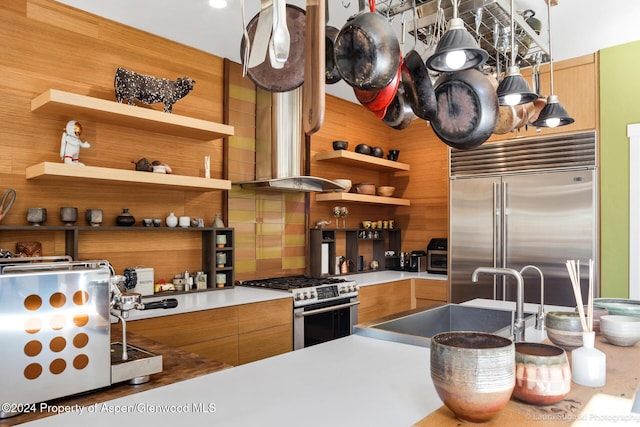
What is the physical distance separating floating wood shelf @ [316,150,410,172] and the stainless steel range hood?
0.58 m

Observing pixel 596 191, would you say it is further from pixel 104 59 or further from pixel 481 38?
pixel 104 59

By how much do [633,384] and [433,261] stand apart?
12.0ft

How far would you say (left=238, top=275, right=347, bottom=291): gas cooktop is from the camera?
3491 millimetres

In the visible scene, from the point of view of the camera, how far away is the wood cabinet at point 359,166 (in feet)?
14.5

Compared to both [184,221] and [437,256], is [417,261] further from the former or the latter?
[184,221]

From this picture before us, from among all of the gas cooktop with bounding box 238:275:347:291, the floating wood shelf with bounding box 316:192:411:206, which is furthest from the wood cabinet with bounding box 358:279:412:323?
the floating wood shelf with bounding box 316:192:411:206

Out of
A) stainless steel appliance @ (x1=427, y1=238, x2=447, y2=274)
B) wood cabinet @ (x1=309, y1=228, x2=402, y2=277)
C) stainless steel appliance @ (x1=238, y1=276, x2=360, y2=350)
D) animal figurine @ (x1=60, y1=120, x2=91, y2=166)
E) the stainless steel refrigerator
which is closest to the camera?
animal figurine @ (x1=60, y1=120, x2=91, y2=166)

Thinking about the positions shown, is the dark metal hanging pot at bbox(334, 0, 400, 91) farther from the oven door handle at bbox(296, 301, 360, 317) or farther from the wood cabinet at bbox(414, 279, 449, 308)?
the wood cabinet at bbox(414, 279, 449, 308)

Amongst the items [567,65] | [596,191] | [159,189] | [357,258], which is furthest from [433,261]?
[159,189]

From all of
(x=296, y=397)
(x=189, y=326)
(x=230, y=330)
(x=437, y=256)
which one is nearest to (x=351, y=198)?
(x=437, y=256)

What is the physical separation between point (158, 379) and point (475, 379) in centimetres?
105

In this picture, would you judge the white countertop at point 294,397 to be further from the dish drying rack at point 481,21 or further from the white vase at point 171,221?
the white vase at point 171,221

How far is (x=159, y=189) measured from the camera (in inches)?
128

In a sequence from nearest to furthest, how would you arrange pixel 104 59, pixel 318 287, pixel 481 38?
pixel 481 38 → pixel 104 59 → pixel 318 287
